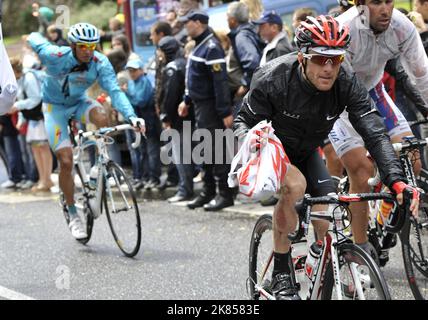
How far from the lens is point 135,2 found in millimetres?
17359

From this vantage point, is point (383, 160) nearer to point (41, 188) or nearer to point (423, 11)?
point (423, 11)

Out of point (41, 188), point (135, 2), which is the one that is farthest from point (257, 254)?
point (135, 2)

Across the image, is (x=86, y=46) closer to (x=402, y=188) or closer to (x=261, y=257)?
(x=261, y=257)

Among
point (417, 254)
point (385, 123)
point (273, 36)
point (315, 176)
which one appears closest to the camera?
point (315, 176)

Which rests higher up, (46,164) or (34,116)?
(34,116)

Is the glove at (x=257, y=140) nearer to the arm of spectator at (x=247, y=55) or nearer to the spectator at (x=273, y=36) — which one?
the spectator at (x=273, y=36)

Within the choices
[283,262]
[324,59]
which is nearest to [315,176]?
[283,262]

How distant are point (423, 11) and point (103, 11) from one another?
22.3 metres

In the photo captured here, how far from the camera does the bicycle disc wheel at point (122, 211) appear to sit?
311 inches

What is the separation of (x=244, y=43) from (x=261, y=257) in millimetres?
4898

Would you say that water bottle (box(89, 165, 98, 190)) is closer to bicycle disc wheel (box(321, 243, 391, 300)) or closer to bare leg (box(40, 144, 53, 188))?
bicycle disc wheel (box(321, 243, 391, 300))

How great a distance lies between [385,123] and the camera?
6242 mm

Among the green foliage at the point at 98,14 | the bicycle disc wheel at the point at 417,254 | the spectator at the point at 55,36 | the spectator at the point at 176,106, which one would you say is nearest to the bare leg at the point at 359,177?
the bicycle disc wheel at the point at 417,254
